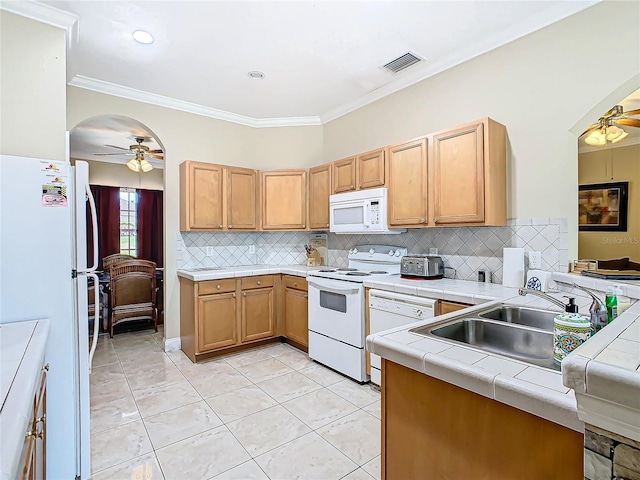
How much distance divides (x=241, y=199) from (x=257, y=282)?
1036 millimetres

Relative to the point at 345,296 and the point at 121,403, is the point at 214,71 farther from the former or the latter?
the point at 121,403

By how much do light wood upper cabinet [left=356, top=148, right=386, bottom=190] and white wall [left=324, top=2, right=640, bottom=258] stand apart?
0.57 meters

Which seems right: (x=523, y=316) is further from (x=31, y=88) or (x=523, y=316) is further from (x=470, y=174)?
(x=31, y=88)

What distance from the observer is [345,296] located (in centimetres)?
310

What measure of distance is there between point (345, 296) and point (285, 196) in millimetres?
1704

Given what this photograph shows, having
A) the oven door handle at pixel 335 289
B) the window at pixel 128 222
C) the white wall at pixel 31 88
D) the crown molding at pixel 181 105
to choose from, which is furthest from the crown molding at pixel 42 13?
the window at pixel 128 222

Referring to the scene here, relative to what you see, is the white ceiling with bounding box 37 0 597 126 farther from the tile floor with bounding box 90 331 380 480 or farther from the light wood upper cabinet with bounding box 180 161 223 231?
the tile floor with bounding box 90 331 380 480

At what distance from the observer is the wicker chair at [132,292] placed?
4.56 meters

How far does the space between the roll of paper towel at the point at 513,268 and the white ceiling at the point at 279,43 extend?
1.65m

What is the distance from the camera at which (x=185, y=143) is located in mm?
3998

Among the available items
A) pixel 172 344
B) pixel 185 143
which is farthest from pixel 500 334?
pixel 185 143

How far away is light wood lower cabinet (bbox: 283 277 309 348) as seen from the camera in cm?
371

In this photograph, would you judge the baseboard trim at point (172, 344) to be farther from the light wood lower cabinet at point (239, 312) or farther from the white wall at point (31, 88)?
the white wall at point (31, 88)

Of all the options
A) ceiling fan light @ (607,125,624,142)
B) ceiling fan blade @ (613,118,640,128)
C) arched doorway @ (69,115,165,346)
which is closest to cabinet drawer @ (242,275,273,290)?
arched doorway @ (69,115,165,346)
